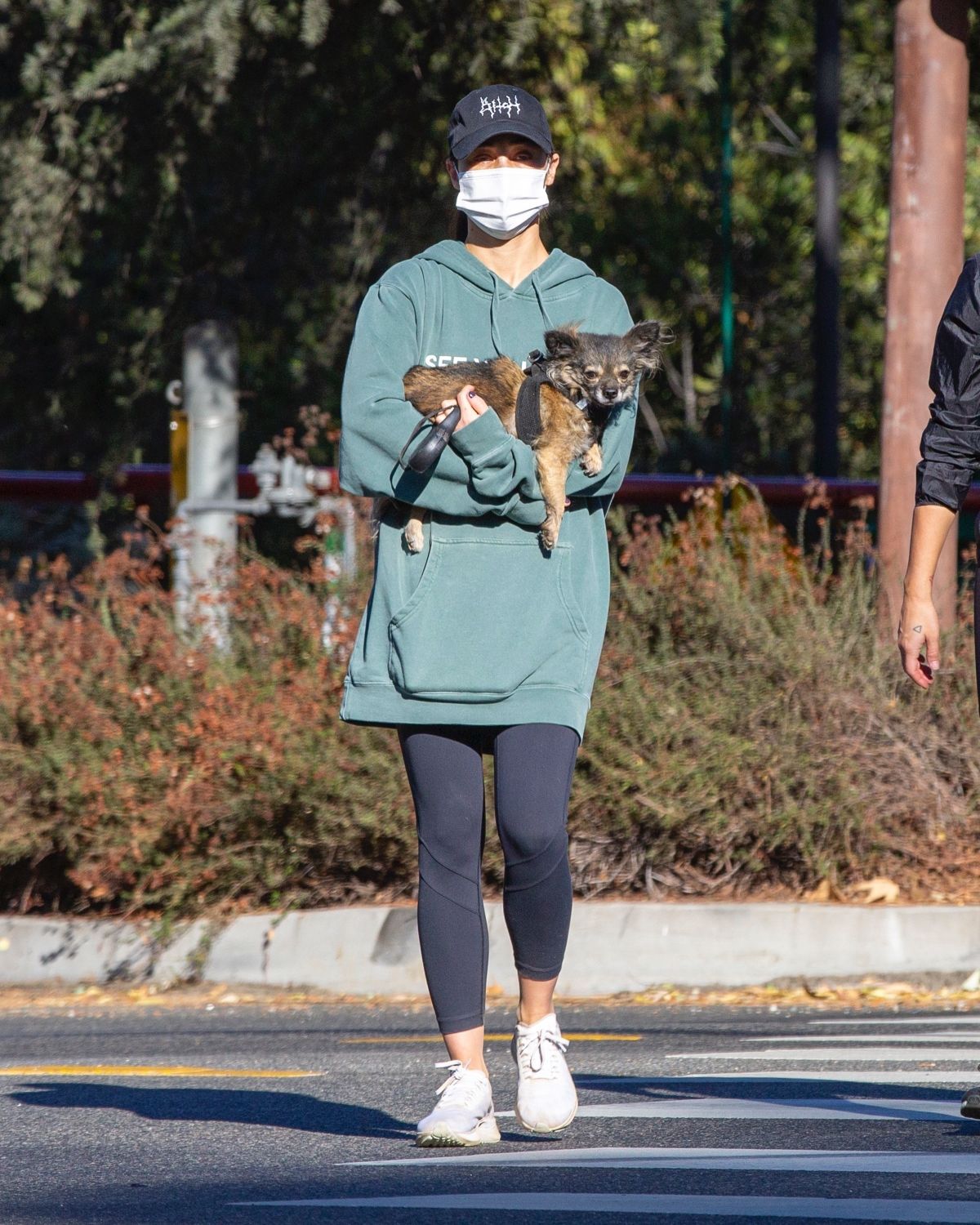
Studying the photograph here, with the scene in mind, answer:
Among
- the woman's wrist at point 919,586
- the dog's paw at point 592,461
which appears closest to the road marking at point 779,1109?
the woman's wrist at point 919,586

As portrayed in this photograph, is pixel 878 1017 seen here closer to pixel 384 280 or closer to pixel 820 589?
pixel 820 589

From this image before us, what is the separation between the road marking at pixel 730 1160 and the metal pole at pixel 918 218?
517 centimetres

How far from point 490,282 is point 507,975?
11.5ft

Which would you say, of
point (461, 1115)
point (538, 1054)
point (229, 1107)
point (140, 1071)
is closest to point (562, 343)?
point (538, 1054)

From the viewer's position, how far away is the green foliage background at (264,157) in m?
11.3

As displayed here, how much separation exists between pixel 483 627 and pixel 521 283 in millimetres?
772

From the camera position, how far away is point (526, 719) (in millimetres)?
4031

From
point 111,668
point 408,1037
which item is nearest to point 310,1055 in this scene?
point 408,1037

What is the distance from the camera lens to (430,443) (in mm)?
3895

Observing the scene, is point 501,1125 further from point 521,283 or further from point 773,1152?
point 521,283

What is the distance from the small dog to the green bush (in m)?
3.31

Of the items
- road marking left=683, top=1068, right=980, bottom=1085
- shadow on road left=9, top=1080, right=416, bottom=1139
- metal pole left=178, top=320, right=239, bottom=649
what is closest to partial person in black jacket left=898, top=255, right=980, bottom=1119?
road marking left=683, top=1068, right=980, bottom=1085

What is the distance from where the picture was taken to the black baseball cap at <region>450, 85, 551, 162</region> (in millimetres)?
4160

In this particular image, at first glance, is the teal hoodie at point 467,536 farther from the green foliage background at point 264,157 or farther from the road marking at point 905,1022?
the green foliage background at point 264,157
